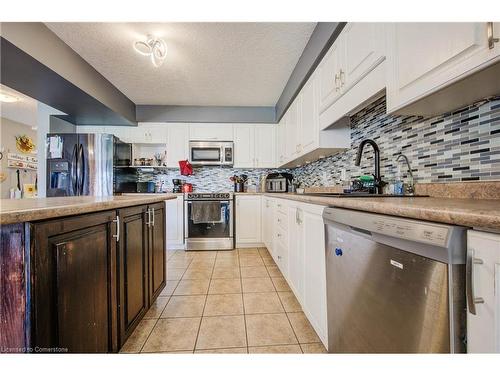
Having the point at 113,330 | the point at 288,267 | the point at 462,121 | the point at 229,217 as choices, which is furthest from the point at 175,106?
the point at 462,121

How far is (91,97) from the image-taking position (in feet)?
8.98

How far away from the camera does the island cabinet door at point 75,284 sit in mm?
696

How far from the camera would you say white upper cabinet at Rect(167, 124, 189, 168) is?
3.89 meters

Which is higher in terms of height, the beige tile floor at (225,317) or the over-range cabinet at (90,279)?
the over-range cabinet at (90,279)

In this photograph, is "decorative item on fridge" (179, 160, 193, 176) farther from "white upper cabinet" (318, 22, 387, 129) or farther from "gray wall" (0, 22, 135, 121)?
"white upper cabinet" (318, 22, 387, 129)

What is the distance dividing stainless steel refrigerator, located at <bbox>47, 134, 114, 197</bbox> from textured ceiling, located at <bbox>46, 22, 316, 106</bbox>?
96cm

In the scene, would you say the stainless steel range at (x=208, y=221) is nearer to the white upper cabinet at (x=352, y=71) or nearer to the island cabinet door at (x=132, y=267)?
the island cabinet door at (x=132, y=267)

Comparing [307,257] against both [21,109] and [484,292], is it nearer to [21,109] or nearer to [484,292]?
[484,292]

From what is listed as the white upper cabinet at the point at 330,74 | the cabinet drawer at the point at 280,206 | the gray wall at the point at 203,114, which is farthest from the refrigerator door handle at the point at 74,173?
the white upper cabinet at the point at 330,74

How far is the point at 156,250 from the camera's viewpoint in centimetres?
180

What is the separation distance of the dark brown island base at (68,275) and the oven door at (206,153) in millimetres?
2466

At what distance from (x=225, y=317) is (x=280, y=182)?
6.81 feet

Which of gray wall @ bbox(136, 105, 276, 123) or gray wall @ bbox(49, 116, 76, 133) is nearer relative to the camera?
gray wall @ bbox(49, 116, 76, 133)

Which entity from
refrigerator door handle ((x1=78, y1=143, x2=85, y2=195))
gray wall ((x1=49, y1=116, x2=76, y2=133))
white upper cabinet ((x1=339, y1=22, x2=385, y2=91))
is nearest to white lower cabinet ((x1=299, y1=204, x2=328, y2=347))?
white upper cabinet ((x1=339, y1=22, x2=385, y2=91))
